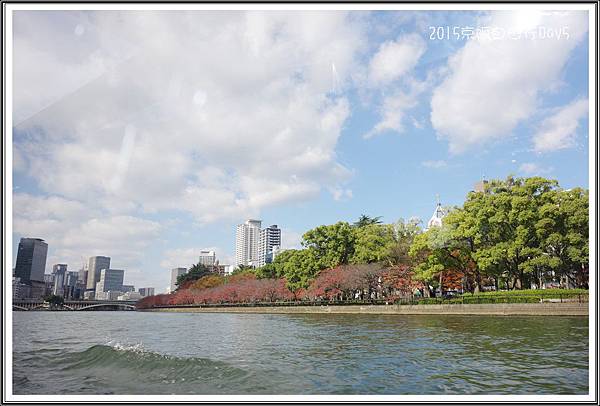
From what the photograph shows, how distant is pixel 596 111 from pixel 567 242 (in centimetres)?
1327

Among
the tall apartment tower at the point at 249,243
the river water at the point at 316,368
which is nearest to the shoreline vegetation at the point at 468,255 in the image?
the river water at the point at 316,368

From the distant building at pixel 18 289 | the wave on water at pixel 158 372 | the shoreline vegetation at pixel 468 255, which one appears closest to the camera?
the distant building at pixel 18 289

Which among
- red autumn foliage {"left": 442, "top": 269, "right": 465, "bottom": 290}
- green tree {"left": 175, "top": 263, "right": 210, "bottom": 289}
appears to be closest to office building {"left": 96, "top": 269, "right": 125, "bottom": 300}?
red autumn foliage {"left": 442, "top": 269, "right": 465, "bottom": 290}

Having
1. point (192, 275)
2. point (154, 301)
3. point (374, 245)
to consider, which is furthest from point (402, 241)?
point (192, 275)

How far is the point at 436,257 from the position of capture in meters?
20.0

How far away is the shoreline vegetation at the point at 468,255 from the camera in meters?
Answer: 14.9

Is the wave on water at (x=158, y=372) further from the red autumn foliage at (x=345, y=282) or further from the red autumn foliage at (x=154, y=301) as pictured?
the red autumn foliage at (x=154, y=301)

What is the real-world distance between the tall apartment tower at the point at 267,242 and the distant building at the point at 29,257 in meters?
84.7

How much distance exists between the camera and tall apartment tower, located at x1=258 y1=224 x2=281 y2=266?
89938mm

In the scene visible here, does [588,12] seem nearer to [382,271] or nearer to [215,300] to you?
[382,271]

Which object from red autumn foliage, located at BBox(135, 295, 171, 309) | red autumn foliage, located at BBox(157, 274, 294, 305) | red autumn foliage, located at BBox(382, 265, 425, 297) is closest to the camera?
red autumn foliage, located at BBox(382, 265, 425, 297)

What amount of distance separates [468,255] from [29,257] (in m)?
18.5

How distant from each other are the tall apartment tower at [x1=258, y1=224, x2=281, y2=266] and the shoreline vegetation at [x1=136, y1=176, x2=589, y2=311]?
186 feet

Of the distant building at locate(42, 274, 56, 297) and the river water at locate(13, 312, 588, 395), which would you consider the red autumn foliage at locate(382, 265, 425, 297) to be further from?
the distant building at locate(42, 274, 56, 297)
